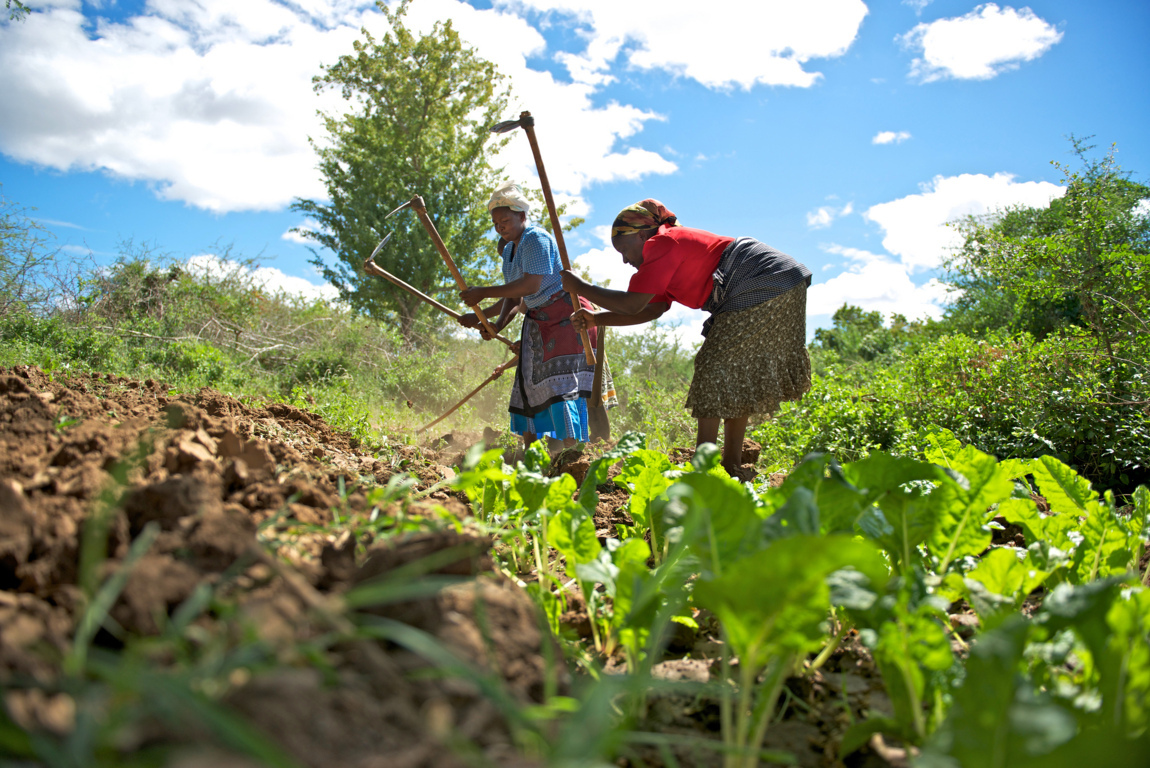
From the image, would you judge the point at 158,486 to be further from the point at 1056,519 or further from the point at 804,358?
the point at 804,358

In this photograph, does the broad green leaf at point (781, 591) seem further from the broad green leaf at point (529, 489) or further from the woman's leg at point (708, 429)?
the woman's leg at point (708, 429)

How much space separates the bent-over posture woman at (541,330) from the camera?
14.1 feet

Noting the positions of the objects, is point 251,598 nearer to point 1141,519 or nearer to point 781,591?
point 781,591

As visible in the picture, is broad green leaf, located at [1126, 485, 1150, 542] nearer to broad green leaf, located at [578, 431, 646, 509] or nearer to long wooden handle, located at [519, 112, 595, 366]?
broad green leaf, located at [578, 431, 646, 509]

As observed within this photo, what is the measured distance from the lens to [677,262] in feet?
12.4

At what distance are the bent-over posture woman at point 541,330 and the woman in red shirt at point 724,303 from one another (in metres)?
0.31

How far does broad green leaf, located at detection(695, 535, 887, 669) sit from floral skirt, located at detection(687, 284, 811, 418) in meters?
2.91

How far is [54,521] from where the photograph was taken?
1.13 metres

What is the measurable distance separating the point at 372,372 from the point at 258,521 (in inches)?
344

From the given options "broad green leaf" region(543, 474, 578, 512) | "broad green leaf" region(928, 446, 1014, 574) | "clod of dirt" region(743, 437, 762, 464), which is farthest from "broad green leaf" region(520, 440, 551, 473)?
"clod of dirt" region(743, 437, 762, 464)

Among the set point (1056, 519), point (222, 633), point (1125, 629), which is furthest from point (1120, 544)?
point (222, 633)

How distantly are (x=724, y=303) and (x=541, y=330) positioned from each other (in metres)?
1.30

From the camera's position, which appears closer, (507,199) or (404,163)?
(507,199)

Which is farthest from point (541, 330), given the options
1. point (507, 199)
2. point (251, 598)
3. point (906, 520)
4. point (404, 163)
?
point (404, 163)
